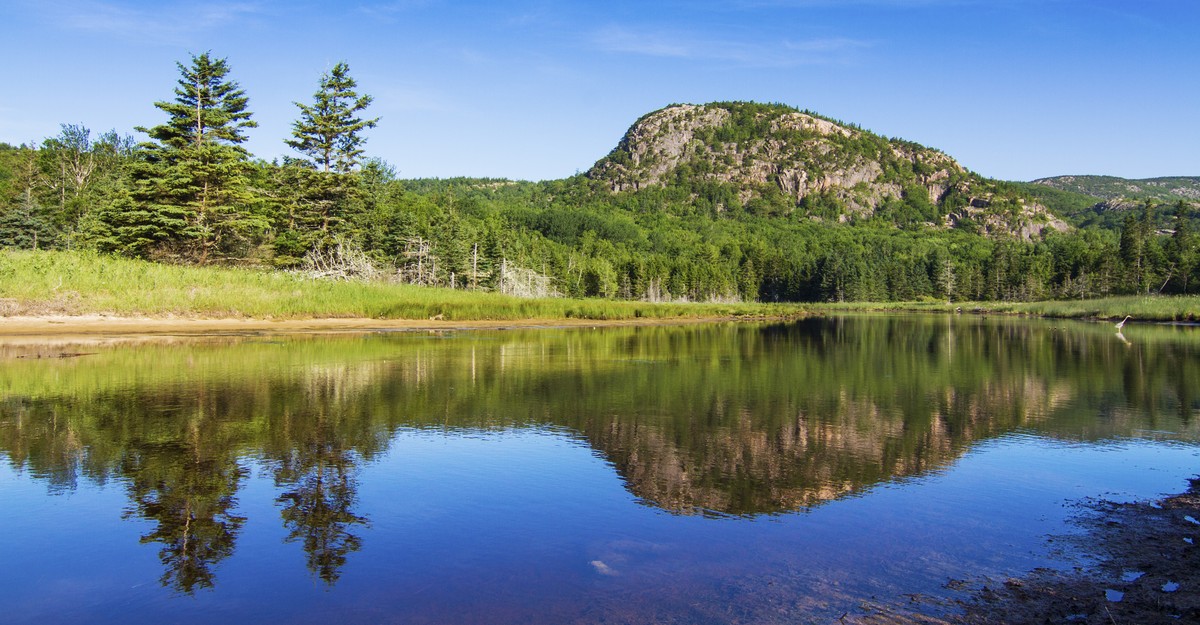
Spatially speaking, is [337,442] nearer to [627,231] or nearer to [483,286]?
[483,286]

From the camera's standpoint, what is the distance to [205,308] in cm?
3491

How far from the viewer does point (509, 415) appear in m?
14.9

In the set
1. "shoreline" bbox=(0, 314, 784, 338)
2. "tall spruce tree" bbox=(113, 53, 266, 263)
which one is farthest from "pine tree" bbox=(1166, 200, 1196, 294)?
"tall spruce tree" bbox=(113, 53, 266, 263)

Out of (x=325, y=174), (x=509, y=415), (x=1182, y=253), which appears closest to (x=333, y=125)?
(x=325, y=174)

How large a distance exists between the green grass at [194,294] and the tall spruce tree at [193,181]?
18.6ft

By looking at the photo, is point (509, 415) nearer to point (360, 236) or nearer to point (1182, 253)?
point (360, 236)

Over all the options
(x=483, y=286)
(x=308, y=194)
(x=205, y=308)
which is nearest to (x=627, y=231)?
(x=483, y=286)

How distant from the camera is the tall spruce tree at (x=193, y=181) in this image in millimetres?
45281

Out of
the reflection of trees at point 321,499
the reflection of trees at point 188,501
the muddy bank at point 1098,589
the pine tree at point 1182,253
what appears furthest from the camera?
the pine tree at point 1182,253

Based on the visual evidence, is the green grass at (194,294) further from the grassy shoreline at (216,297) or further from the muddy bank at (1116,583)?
the muddy bank at (1116,583)

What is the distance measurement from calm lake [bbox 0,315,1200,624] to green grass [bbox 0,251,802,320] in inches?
470

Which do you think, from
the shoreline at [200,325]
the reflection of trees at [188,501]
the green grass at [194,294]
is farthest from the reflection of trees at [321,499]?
the green grass at [194,294]

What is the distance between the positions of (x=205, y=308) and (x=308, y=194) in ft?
83.5

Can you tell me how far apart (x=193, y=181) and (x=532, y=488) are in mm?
45381
